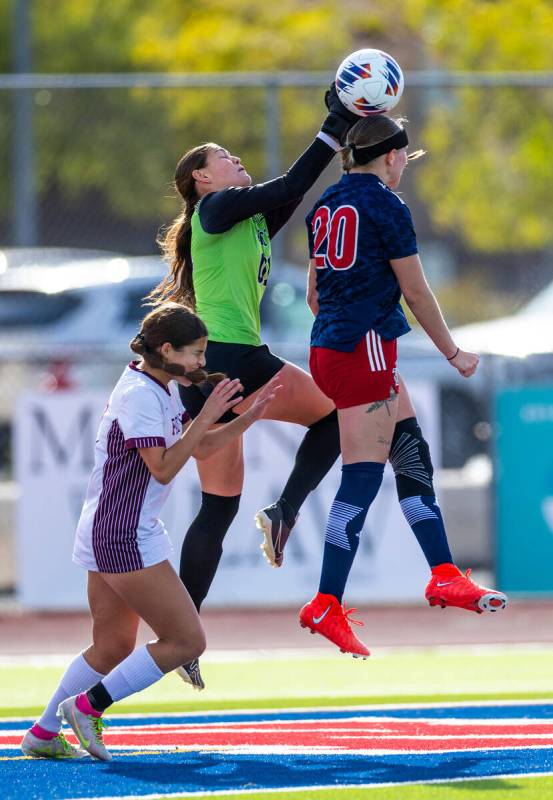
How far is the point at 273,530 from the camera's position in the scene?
6324 millimetres

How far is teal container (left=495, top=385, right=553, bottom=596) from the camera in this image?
1124 centimetres

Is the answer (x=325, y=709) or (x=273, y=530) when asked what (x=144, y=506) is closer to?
(x=273, y=530)

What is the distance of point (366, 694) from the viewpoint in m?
8.23

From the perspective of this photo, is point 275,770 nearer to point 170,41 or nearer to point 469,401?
point 469,401

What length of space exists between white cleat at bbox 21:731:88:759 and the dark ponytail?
1.76 metres

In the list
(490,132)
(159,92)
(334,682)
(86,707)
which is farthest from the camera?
(159,92)

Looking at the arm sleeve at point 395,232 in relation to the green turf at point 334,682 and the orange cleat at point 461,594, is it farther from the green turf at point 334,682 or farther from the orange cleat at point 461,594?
the green turf at point 334,682

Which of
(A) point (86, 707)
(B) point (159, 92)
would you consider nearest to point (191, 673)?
(A) point (86, 707)

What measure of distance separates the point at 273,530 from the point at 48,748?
1.19 metres

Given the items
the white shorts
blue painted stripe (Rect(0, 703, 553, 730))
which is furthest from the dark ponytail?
blue painted stripe (Rect(0, 703, 553, 730))

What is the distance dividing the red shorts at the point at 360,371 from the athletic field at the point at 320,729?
1309mm

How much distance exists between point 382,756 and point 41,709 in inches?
99.2

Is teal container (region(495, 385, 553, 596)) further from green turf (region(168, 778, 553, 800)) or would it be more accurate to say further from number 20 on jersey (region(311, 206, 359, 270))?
green turf (region(168, 778, 553, 800))

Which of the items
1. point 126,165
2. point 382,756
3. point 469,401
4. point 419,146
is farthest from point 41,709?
point 126,165
